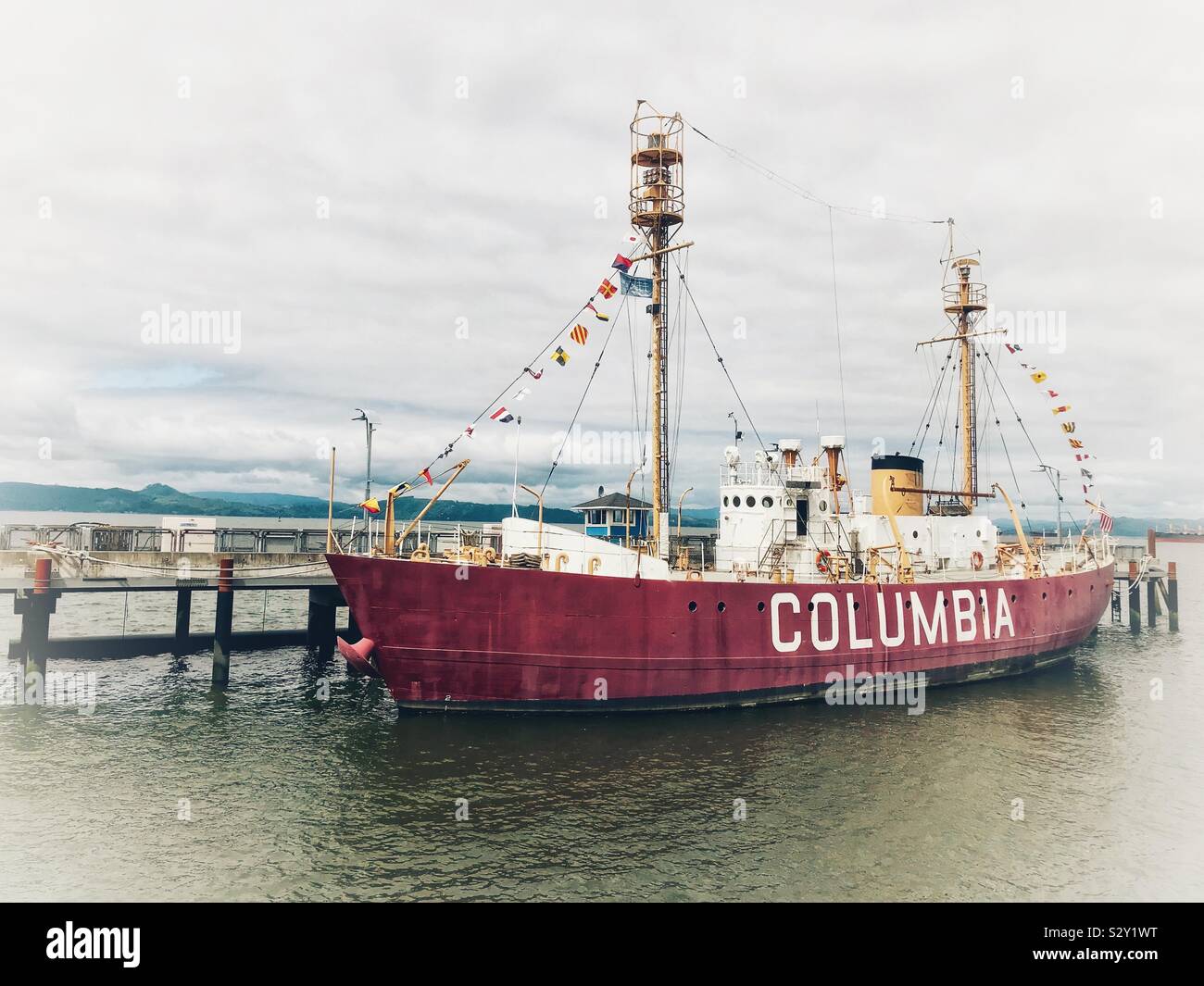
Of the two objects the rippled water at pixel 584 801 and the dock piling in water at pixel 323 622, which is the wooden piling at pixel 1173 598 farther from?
the dock piling in water at pixel 323 622

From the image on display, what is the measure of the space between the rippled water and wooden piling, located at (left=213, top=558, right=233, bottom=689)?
0.85 m

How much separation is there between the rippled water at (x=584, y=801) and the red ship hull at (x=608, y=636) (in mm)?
843

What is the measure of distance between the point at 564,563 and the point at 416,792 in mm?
7404

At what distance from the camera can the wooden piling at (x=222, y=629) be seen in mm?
23453

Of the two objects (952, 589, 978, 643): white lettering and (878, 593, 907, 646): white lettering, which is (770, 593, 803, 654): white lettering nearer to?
(878, 593, 907, 646): white lettering

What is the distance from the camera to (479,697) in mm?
19703

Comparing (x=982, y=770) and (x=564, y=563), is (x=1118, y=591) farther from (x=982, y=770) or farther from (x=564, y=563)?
(x=564, y=563)

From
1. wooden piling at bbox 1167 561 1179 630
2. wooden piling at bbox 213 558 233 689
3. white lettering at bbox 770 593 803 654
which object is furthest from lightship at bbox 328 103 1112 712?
wooden piling at bbox 1167 561 1179 630

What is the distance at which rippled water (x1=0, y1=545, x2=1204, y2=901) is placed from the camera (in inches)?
473

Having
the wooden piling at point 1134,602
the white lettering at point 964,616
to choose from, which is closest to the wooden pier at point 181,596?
the white lettering at point 964,616

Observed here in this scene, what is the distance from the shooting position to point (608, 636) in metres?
20.1

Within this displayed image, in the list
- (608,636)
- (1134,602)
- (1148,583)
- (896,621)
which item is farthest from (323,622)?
(1148,583)

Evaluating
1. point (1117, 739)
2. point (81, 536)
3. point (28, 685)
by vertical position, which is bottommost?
point (1117, 739)
